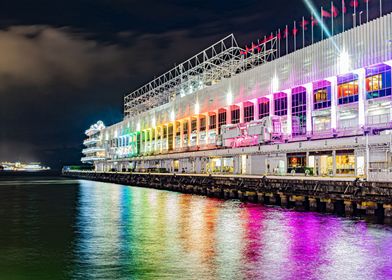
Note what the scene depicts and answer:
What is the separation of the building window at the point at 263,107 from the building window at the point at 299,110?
25.1 feet

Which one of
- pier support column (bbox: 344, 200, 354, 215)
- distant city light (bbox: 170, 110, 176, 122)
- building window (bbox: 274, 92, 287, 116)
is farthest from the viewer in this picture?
distant city light (bbox: 170, 110, 176, 122)

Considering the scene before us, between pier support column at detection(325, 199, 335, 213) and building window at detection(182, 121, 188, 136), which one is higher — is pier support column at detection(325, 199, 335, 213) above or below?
below

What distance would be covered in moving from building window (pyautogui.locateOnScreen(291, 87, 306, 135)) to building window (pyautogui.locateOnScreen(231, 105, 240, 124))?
1787 centimetres

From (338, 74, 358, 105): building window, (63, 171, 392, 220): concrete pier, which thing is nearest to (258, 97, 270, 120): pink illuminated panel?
Result: (63, 171, 392, 220): concrete pier

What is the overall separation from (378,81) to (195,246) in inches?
1689

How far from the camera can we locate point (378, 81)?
64.1 meters

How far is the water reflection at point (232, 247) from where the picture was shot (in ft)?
78.4

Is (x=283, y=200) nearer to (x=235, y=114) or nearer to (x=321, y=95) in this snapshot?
(x=321, y=95)

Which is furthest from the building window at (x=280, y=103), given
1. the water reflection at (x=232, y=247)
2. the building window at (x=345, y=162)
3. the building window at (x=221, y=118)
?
the water reflection at (x=232, y=247)

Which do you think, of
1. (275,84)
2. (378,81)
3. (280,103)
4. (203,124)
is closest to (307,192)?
(378,81)

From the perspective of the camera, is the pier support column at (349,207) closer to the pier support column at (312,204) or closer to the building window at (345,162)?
the pier support column at (312,204)

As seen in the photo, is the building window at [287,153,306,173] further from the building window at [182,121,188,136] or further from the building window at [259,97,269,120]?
the building window at [182,121,188,136]

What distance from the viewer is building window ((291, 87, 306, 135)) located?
255ft

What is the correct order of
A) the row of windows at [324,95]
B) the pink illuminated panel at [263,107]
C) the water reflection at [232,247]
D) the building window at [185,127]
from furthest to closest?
the building window at [185,127] → the pink illuminated panel at [263,107] → the row of windows at [324,95] → the water reflection at [232,247]
